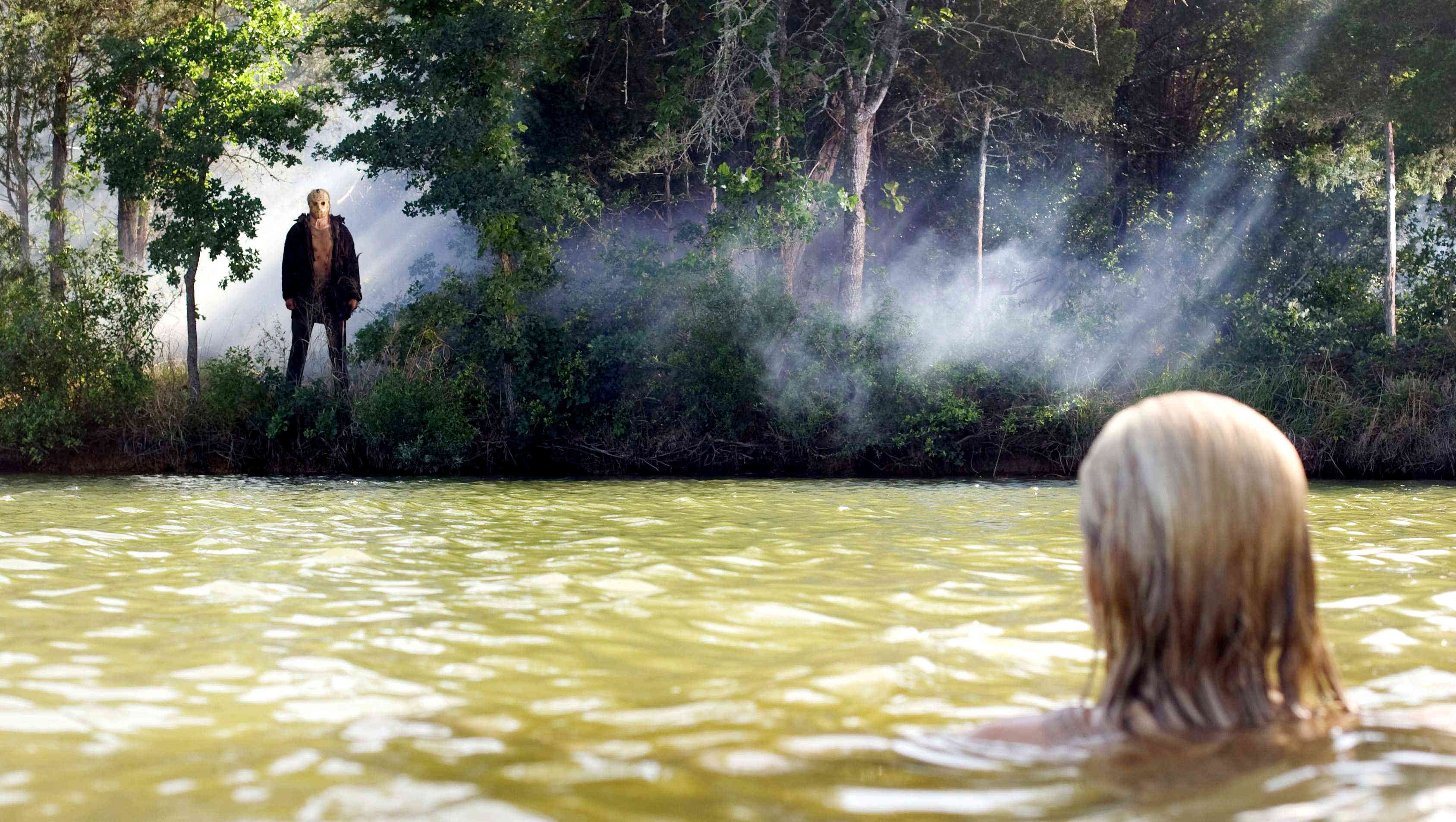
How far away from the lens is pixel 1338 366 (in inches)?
742

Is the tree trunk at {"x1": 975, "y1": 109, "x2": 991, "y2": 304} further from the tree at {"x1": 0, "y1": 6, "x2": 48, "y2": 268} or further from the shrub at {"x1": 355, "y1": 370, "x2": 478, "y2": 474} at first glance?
the tree at {"x1": 0, "y1": 6, "x2": 48, "y2": 268}

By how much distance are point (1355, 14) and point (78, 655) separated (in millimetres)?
21858

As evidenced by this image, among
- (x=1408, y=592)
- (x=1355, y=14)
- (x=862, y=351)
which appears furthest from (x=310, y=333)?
(x=1355, y=14)

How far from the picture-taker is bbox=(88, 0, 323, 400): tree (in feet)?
58.3

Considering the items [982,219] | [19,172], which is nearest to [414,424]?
[982,219]

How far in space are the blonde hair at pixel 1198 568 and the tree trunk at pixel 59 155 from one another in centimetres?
2247

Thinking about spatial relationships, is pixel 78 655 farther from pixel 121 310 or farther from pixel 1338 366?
pixel 1338 366

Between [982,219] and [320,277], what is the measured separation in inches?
477

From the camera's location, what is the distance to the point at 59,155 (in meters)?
23.5

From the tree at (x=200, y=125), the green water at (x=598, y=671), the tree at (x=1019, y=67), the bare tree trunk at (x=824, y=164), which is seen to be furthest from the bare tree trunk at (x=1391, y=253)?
the tree at (x=200, y=125)

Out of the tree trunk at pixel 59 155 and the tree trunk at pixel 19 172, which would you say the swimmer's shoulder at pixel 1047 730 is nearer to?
the tree trunk at pixel 59 155

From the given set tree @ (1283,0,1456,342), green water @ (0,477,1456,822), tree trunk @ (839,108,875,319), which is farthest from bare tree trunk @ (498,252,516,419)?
tree @ (1283,0,1456,342)

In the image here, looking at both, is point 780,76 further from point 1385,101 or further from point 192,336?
point 1385,101

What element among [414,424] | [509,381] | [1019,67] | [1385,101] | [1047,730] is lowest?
[1047,730]
